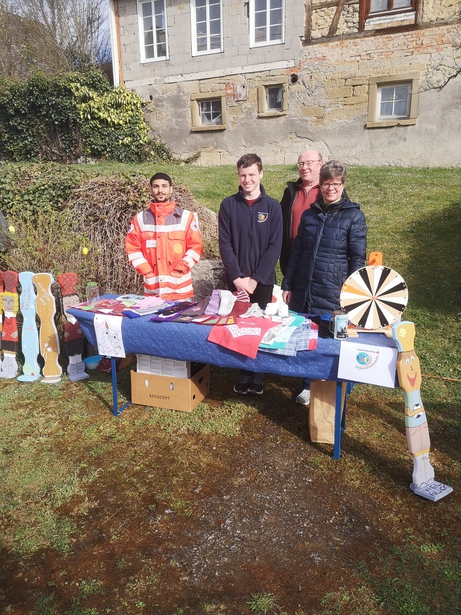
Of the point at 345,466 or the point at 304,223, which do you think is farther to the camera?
the point at 304,223

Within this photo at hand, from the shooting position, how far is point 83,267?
5.79m

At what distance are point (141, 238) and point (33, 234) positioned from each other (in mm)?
2437

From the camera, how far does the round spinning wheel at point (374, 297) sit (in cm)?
296

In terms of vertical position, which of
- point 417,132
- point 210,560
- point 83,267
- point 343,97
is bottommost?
point 210,560

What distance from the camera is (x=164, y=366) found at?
12.6ft

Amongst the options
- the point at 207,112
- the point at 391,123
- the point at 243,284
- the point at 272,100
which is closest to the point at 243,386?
the point at 243,284

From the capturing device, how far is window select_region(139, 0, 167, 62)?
13.9 metres

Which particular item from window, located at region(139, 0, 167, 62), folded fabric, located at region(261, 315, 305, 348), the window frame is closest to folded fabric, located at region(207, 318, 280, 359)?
folded fabric, located at region(261, 315, 305, 348)

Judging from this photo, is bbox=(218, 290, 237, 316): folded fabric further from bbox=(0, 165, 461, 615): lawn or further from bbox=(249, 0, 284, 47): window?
bbox=(249, 0, 284, 47): window

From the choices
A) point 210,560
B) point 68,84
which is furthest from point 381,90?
point 210,560

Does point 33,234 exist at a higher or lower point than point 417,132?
lower

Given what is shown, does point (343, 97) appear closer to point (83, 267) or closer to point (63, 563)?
point (83, 267)

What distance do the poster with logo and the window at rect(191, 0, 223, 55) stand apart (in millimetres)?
12895

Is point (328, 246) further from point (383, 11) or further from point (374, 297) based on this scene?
point (383, 11)
